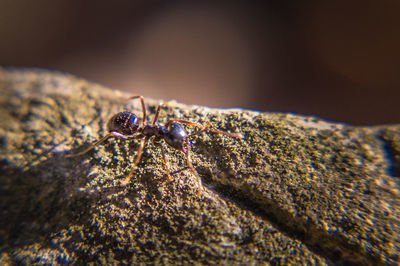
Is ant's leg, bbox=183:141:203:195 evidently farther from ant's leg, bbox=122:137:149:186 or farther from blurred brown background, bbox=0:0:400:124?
blurred brown background, bbox=0:0:400:124

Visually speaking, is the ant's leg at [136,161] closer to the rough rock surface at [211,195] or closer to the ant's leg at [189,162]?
the rough rock surface at [211,195]

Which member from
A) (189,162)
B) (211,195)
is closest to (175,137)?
A: (189,162)

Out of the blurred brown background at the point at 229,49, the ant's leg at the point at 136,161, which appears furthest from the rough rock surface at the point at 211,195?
the blurred brown background at the point at 229,49

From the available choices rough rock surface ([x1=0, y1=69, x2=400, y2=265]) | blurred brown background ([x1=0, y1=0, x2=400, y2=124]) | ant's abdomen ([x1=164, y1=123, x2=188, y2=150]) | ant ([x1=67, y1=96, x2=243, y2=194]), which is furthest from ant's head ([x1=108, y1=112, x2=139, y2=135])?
blurred brown background ([x1=0, y1=0, x2=400, y2=124])

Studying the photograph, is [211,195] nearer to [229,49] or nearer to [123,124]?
[123,124]

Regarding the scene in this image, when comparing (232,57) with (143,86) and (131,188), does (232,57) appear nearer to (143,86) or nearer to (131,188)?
(143,86)

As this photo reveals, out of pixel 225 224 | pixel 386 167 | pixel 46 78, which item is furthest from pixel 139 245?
pixel 46 78
